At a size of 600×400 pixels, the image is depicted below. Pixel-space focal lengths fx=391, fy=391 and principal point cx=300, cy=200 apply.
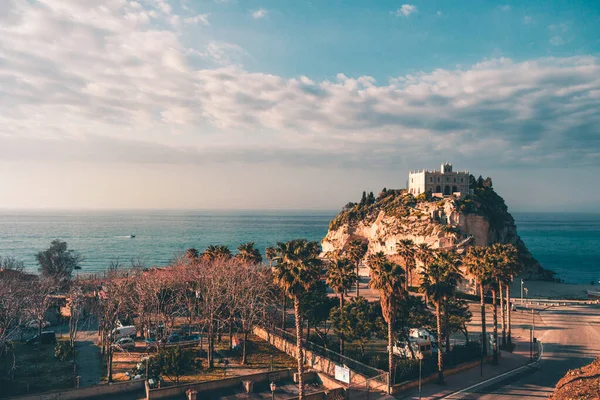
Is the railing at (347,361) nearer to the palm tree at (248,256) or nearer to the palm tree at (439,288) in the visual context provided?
the palm tree at (439,288)

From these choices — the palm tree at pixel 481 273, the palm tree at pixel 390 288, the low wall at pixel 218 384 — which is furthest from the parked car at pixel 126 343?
the palm tree at pixel 481 273

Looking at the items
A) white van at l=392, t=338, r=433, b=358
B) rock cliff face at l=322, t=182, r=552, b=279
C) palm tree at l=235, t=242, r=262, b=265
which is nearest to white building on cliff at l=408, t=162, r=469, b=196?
rock cliff face at l=322, t=182, r=552, b=279

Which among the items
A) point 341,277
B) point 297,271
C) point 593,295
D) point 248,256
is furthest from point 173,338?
point 593,295

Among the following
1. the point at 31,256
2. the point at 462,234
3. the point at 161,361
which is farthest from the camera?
the point at 31,256

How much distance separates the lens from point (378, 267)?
110 ft

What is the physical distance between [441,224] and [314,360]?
6701 centimetres

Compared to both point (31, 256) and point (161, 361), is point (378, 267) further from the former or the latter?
point (31, 256)

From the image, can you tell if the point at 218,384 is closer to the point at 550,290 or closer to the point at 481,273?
the point at 481,273

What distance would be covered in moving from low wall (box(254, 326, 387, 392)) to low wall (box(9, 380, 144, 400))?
15043mm

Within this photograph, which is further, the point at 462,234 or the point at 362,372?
the point at 462,234

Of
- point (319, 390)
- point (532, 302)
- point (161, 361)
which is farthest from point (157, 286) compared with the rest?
point (532, 302)

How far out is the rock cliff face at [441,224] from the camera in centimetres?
9306

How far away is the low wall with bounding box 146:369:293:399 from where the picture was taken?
2967 centimetres

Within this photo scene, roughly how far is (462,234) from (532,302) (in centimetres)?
2540
